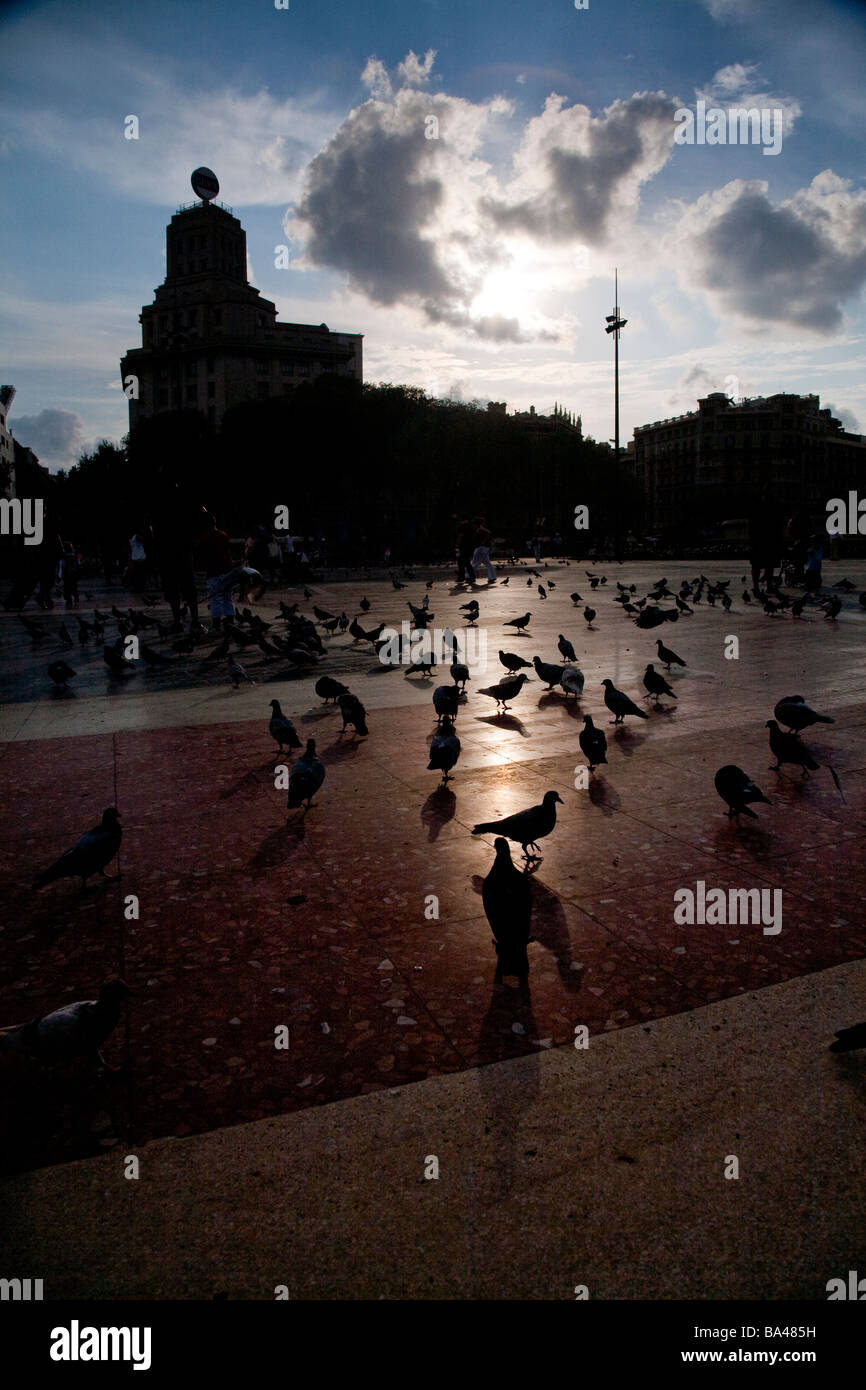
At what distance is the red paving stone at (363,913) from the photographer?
276 cm

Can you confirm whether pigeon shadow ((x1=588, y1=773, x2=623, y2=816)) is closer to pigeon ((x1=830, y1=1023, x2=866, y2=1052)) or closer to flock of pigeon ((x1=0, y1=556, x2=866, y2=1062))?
flock of pigeon ((x1=0, y1=556, x2=866, y2=1062))

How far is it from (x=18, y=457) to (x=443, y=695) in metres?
123

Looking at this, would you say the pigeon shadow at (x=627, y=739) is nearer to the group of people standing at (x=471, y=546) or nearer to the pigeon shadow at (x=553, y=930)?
the pigeon shadow at (x=553, y=930)

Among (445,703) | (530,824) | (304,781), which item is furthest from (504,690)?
(530,824)

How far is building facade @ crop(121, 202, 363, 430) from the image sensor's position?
9656 cm

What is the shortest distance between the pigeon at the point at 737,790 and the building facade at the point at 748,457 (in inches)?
5462

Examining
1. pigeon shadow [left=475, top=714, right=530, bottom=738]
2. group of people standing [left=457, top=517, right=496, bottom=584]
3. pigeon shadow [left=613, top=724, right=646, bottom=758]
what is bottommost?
pigeon shadow [left=613, top=724, right=646, bottom=758]

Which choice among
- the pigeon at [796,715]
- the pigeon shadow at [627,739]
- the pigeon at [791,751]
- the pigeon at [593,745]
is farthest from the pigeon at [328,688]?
the pigeon at [791,751]

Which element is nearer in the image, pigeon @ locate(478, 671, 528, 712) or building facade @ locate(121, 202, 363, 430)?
pigeon @ locate(478, 671, 528, 712)

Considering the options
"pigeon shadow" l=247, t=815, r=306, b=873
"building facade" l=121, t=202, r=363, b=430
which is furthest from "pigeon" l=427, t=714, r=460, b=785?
"building facade" l=121, t=202, r=363, b=430

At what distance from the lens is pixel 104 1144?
7.90 feet

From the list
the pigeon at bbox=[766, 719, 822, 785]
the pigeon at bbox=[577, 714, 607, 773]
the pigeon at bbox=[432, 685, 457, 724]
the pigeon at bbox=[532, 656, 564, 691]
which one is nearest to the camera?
the pigeon at bbox=[766, 719, 822, 785]

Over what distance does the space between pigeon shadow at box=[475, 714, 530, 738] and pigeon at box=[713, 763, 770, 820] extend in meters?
2.52

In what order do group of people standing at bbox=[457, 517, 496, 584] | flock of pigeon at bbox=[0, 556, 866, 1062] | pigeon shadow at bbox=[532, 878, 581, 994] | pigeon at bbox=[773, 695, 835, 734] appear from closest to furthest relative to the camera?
1. flock of pigeon at bbox=[0, 556, 866, 1062]
2. pigeon shadow at bbox=[532, 878, 581, 994]
3. pigeon at bbox=[773, 695, 835, 734]
4. group of people standing at bbox=[457, 517, 496, 584]
